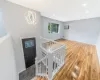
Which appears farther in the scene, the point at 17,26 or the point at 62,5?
the point at 62,5

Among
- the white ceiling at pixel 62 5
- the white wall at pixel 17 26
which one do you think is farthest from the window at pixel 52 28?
the white wall at pixel 17 26

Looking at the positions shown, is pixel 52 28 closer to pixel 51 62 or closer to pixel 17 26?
pixel 17 26

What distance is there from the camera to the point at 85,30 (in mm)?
8656

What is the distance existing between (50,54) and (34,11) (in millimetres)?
2719

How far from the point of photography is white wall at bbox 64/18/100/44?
305 inches

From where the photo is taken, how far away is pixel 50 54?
7.76ft

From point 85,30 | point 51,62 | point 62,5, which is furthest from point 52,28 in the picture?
point 51,62

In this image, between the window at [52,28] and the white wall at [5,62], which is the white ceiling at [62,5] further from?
the window at [52,28]

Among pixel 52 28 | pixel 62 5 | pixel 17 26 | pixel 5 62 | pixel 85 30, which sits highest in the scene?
pixel 62 5

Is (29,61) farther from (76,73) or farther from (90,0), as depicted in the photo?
(90,0)

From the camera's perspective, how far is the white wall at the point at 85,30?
7755 mm

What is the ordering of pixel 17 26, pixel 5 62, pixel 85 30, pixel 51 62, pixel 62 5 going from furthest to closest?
pixel 85 30 < pixel 62 5 < pixel 17 26 < pixel 51 62 < pixel 5 62

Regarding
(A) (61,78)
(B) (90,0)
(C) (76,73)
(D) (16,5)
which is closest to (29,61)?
(A) (61,78)

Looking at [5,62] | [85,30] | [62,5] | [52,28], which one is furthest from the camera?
[52,28]
